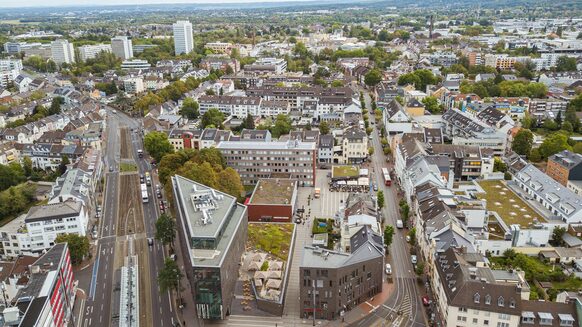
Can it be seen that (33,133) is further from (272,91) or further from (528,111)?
(528,111)

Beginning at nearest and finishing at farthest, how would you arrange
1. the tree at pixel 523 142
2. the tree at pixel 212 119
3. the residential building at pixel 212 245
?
1. the residential building at pixel 212 245
2. the tree at pixel 523 142
3. the tree at pixel 212 119

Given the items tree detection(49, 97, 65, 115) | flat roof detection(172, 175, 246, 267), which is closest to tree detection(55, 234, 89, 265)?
flat roof detection(172, 175, 246, 267)

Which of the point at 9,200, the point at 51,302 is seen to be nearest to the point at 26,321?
the point at 51,302

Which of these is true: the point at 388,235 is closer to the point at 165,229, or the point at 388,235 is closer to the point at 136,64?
the point at 165,229

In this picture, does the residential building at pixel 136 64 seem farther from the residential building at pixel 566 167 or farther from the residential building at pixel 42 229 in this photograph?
the residential building at pixel 566 167

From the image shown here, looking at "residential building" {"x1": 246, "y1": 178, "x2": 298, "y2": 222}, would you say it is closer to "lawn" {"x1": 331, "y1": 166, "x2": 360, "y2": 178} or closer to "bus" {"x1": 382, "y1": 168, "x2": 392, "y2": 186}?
"lawn" {"x1": 331, "y1": 166, "x2": 360, "y2": 178}

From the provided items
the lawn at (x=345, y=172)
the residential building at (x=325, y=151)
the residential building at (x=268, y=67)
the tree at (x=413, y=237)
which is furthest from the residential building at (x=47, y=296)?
the residential building at (x=268, y=67)
